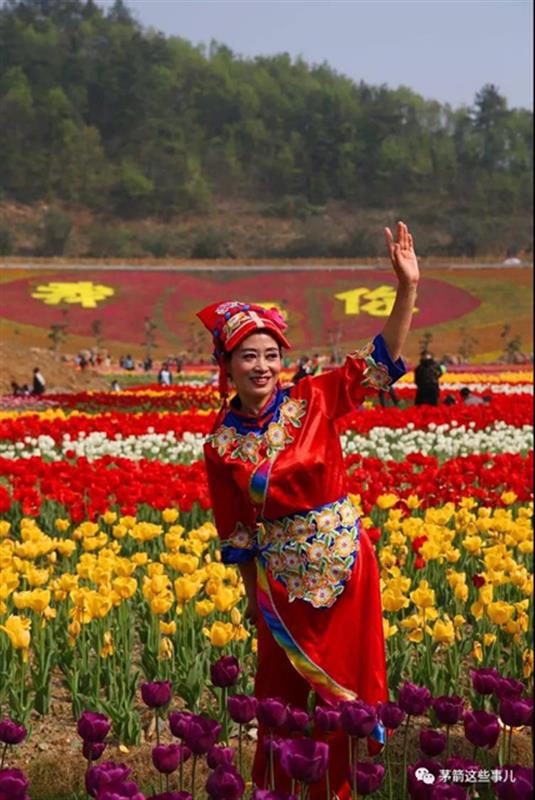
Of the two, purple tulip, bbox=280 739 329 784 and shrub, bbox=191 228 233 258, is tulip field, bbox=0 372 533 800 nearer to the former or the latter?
purple tulip, bbox=280 739 329 784

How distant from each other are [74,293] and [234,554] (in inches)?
2138

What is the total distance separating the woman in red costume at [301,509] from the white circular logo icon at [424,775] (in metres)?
0.76

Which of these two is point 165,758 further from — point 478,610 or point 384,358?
point 478,610

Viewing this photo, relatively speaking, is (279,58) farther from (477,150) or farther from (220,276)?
(220,276)

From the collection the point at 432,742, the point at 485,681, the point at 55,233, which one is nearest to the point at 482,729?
the point at 432,742

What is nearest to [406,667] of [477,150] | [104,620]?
[104,620]

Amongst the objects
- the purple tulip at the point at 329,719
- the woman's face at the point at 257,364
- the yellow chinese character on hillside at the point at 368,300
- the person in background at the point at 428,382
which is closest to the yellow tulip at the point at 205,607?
the woman's face at the point at 257,364

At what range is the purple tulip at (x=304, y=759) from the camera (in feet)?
7.14

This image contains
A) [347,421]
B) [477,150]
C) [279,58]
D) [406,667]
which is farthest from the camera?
[279,58]

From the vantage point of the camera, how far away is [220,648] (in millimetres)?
4285

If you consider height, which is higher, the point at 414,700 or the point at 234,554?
the point at 234,554

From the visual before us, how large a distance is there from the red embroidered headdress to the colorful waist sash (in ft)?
1.47

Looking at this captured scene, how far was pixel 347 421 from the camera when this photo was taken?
1238cm

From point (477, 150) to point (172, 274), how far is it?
39.1 meters
